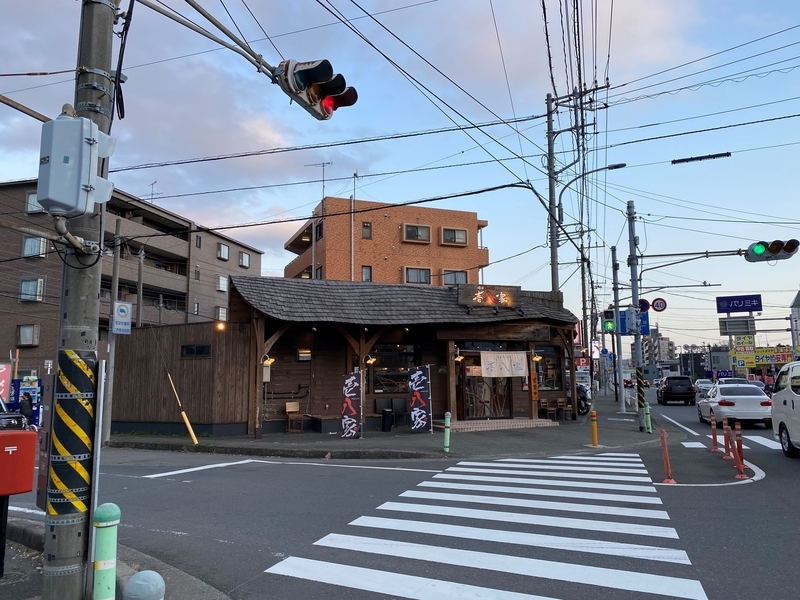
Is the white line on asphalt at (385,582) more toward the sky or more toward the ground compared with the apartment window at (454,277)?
more toward the ground

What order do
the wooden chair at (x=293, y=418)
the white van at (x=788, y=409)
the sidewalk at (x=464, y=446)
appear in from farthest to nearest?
the wooden chair at (x=293, y=418), the white van at (x=788, y=409), the sidewalk at (x=464, y=446)

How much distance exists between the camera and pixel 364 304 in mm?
19047

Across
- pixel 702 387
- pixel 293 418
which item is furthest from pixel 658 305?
pixel 293 418

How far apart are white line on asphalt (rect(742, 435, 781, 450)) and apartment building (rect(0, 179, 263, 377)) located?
2505 cm

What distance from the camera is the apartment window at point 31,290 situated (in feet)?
113

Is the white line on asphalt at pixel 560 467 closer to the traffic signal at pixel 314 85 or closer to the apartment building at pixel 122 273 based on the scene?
the traffic signal at pixel 314 85

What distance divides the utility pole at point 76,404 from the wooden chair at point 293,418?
45.2 ft

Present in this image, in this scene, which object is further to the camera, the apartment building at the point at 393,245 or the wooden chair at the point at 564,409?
the apartment building at the point at 393,245

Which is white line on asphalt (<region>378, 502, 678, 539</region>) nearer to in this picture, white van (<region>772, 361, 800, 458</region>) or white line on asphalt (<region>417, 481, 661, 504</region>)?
white line on asphalt (<region>417, 481, 661, 504</region>)

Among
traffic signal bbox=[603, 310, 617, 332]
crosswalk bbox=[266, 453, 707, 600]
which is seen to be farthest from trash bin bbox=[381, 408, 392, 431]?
traffic signal bbox=[603, 310, 617, 332]

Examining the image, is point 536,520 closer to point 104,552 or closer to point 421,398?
point 104,552

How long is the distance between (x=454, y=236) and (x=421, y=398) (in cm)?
2247

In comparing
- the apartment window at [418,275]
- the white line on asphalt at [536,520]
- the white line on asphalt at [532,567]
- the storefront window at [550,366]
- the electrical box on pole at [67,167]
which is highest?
the apartment window at [418,275]

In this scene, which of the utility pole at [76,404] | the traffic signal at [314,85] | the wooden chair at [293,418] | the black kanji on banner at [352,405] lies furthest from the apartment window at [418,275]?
the utility pole at [76,404]
